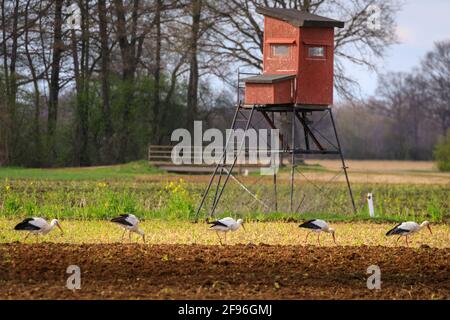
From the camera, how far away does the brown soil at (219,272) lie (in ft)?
46.3

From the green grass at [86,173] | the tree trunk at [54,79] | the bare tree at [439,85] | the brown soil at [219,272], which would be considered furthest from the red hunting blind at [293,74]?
the bare tree at [439,85]

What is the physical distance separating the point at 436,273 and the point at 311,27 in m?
15.5

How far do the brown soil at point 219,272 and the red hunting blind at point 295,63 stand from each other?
11.1 metres

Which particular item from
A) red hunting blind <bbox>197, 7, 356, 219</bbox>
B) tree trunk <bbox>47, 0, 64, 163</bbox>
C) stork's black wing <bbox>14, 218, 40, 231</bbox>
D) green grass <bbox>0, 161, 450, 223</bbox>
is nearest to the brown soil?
stork's black wing <bbox>14, 218, 40, 231</bbox>

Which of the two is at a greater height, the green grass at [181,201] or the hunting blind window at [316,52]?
the hunting blind window at [316,52]

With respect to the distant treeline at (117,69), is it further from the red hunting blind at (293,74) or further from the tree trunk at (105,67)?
the red hunting blind at (293,74)

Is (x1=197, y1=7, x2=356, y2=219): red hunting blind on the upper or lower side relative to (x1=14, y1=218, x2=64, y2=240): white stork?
upper

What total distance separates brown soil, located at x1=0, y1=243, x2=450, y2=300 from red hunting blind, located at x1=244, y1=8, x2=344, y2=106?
36.3 ft

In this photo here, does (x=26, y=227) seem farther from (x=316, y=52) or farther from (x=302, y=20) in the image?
(x=316, y=52)

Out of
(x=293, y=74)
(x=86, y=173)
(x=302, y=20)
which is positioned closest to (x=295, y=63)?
(x=293, y=74)

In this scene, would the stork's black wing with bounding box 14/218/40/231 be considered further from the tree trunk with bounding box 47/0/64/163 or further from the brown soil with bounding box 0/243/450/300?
the tree trunk with bounding box 47/0/64/163

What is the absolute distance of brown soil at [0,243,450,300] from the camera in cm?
1410

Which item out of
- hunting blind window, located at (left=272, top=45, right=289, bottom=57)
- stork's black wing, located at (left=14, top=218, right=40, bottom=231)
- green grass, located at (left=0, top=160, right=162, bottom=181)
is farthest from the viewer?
green grass, located at (left=0, top=160, right=162, bottom=181)
